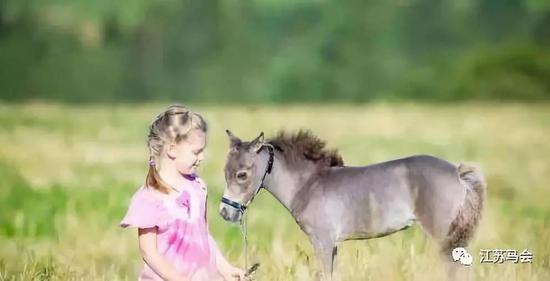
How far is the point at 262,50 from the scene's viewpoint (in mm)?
3188

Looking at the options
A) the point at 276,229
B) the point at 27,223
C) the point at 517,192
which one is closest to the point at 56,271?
the point at 27,223

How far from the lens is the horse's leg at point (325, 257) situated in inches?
83.4

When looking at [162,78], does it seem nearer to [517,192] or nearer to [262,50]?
[262,50]

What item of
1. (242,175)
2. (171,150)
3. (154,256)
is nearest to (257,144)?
(242,175)

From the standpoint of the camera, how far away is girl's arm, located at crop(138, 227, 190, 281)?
6.45 ft

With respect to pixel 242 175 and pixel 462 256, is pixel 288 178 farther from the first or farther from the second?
pixel 462 256

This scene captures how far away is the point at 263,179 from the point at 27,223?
76 centimetres

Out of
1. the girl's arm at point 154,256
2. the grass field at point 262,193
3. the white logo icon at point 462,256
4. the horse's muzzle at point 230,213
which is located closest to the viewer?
the girl's arm at point 154,256

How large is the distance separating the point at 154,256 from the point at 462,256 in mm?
655

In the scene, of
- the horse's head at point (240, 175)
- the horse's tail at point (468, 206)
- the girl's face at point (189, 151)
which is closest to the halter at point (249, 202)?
the horse's head at point (240, 175)

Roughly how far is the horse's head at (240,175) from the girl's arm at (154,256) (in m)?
0.16

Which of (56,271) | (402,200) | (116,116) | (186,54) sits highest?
(186,54)

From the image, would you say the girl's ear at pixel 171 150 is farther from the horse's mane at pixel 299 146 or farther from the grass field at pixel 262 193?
the grass field at pixel 262 193

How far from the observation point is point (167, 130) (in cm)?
201
